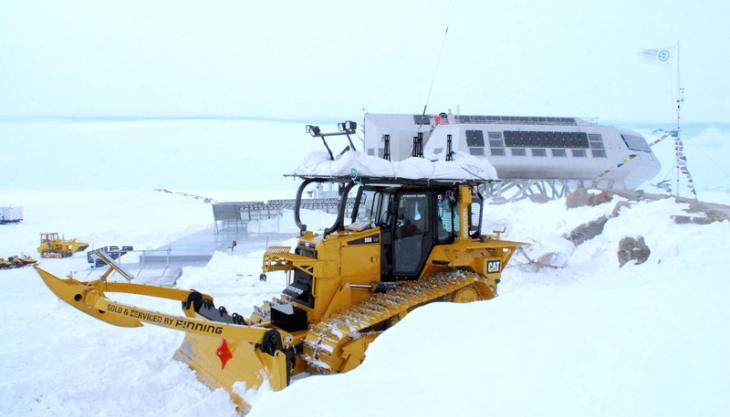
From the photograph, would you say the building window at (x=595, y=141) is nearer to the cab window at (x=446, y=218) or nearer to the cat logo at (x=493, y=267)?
the cat logo at (x=493, y=267)

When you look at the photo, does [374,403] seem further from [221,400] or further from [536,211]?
[536,211]

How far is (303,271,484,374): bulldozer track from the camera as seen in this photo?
5.27 metres

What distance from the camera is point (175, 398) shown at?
548 cm

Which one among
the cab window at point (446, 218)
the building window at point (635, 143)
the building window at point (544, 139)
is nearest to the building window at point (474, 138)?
the building window at point (544, 139)

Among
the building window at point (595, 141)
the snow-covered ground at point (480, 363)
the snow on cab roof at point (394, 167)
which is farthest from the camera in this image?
the building window at point (595, 141)

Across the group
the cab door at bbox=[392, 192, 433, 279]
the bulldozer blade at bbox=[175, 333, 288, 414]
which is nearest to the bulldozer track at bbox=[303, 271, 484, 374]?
the cab door at bbox=[392, 192, 433, 279]

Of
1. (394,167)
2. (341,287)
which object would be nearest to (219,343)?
(341,287)

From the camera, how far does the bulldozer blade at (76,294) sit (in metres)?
5.32

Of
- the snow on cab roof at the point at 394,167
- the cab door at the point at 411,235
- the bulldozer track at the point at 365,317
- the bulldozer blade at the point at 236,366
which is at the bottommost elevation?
the bulldozer blade at the point at 236,366

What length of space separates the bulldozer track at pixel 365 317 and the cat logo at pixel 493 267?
1.55ft

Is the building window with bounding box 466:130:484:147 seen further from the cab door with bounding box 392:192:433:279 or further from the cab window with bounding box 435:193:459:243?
the cab door with bounding box 392:192:433:279

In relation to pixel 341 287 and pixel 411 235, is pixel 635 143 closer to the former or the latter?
pixel 411 235

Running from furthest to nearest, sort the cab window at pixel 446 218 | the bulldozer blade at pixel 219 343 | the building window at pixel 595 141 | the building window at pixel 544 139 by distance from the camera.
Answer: the building window at pixel 595 141 < the building window at pixel 544 139 < the cab window at pixel 446 218 < the bulldozer blade at pixel 219 343

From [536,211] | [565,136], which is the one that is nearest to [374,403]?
[536,211]
